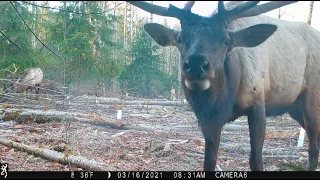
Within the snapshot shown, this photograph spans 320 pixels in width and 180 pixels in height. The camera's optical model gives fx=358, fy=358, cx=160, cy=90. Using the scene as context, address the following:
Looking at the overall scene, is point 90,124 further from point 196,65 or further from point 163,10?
point 196,65

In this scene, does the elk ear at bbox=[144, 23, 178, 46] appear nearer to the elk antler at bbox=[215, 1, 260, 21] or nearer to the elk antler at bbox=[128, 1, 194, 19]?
the elk antler at bbox=[128, 1, 194, 19]

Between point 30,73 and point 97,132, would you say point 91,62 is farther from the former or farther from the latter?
point 97,132

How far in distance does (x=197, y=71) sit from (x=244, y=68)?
4.63 feet

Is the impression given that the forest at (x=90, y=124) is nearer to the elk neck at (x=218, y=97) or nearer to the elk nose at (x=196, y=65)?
the elk neck at (x=218, y=97)

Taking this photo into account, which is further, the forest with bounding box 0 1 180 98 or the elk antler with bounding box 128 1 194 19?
the forest with bounding box 0 1 180 98

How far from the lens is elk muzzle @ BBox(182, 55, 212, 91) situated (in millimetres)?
3559

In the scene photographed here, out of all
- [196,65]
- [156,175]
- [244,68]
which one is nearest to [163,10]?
[196,65]

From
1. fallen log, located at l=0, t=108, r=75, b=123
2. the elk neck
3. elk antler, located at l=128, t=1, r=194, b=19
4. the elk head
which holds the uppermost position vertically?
elk antler, located at l=128, t=1, r=194, b=19

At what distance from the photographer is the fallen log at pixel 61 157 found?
190 inches

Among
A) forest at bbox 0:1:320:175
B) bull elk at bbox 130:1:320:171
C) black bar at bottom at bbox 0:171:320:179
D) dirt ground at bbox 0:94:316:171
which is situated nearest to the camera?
black bar at bottom at bbox 0:171:320:179

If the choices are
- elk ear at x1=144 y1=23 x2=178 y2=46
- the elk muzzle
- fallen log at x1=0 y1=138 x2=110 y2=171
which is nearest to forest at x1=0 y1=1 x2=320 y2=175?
fallen log at x1=0 y1=138 x2=110 y2=171

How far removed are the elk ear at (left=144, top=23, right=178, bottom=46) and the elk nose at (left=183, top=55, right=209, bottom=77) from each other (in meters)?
1.29

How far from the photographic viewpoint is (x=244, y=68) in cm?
480
